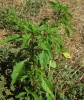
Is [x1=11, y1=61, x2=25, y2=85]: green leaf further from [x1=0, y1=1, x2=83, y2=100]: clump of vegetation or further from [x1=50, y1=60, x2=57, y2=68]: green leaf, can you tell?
[x1=50, y1=60, x2=57, y2=68]: green leaf

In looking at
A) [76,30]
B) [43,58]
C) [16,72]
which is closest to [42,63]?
[43,58]

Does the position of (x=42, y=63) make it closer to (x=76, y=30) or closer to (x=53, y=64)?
(x=53, y=64)

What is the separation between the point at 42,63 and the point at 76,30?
2.69 meters

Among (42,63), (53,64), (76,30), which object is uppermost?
(42,63)

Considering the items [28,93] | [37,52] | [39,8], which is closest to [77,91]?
[28,93]

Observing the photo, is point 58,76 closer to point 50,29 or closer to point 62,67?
point 62,67

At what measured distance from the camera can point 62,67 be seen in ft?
13.9

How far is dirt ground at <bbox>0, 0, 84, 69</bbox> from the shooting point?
4727 mm

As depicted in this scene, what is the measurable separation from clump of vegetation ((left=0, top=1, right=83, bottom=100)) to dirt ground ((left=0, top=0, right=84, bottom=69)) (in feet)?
0.74

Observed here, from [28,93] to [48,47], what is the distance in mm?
877

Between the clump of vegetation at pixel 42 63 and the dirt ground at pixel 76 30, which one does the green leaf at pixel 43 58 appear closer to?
the clump of vegetation at pixel 42 63

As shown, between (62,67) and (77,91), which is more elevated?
(62,67)

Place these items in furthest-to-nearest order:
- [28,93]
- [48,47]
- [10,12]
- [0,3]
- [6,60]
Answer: [0,3] < [10,12] < [6,60] < [28,93] < [48,47]

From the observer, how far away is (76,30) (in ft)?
17.6
